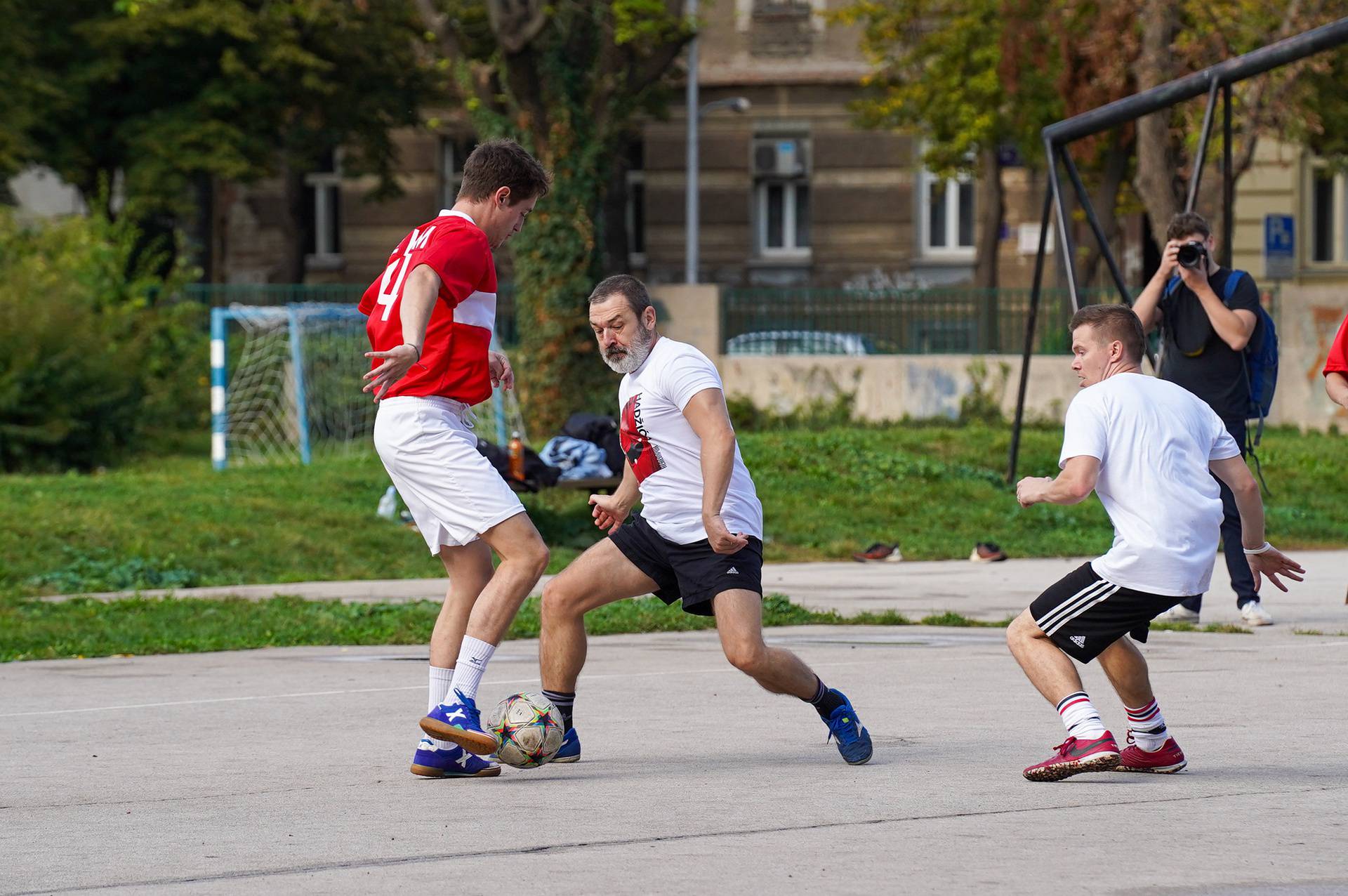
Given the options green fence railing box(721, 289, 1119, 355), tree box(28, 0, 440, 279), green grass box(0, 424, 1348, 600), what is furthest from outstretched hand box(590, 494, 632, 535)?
tree box(28, 0, 440, 279)

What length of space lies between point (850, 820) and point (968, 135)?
2636 centimetres

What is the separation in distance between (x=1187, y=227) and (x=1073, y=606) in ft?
13.7

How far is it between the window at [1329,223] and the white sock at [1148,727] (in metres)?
28.0

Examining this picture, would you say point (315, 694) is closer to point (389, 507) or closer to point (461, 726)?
point (461, 726)

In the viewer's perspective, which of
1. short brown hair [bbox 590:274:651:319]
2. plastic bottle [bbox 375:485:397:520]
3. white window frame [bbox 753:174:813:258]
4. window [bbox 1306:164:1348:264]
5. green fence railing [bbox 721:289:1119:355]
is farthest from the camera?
white window frame [bbox 753:174:813:258]

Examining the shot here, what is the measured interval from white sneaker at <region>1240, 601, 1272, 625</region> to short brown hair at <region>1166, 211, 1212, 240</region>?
1.88 m

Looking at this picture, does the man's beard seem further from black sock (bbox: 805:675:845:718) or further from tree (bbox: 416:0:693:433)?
tree (bbox: 416:0:693:433)

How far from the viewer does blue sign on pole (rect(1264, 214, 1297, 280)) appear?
85.7 ft

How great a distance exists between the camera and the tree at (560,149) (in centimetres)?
2062

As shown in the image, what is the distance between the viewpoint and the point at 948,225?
3984 cm

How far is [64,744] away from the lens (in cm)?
697


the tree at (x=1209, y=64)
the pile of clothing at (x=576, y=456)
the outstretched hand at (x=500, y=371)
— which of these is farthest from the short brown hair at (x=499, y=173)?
the tree at (x=1209, y=64)

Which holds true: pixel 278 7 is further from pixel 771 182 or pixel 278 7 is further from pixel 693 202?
pixel 771 182

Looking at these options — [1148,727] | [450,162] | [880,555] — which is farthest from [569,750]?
[450,162]
